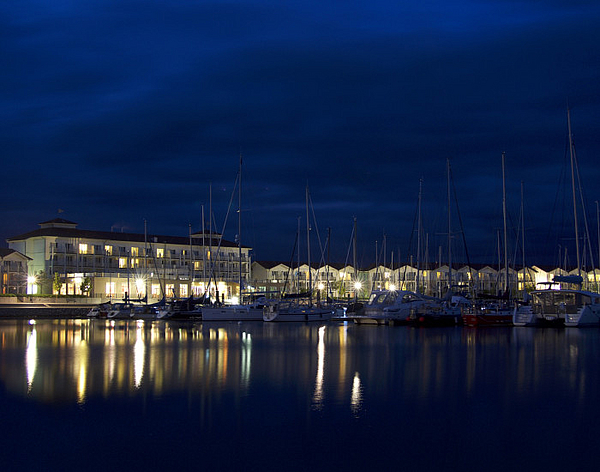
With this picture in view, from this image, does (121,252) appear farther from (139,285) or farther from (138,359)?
(138,359)

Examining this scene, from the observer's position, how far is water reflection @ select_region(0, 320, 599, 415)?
2191cm

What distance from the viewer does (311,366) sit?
28547 millimetres

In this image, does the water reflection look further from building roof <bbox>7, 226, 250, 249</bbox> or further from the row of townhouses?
building roof <bbox>7, 226, 250, 249</bbox>

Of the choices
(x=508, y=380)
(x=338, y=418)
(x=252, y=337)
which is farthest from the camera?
(x=252, y=337)

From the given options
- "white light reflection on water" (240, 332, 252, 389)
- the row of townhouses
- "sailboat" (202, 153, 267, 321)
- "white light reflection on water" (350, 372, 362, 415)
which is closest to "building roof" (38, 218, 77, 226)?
the row of townhouses

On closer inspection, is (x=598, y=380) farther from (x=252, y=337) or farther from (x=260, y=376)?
(x=252, y=337)

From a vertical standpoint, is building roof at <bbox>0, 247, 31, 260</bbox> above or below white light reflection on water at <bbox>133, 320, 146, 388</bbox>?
above

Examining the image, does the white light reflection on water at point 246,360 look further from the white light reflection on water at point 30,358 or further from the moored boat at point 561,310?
the moored boat at point 561,310

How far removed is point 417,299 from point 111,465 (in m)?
50.9

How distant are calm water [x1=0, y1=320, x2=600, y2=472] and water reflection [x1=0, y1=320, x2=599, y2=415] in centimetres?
9

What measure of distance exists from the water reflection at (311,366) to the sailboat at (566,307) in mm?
6418

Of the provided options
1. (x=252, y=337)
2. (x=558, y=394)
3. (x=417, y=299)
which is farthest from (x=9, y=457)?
(x=417, y=299)

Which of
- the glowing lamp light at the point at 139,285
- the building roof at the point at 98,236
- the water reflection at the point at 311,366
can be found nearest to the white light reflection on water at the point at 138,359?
the water reflection at the point at 311,366

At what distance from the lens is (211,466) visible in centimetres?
1327
